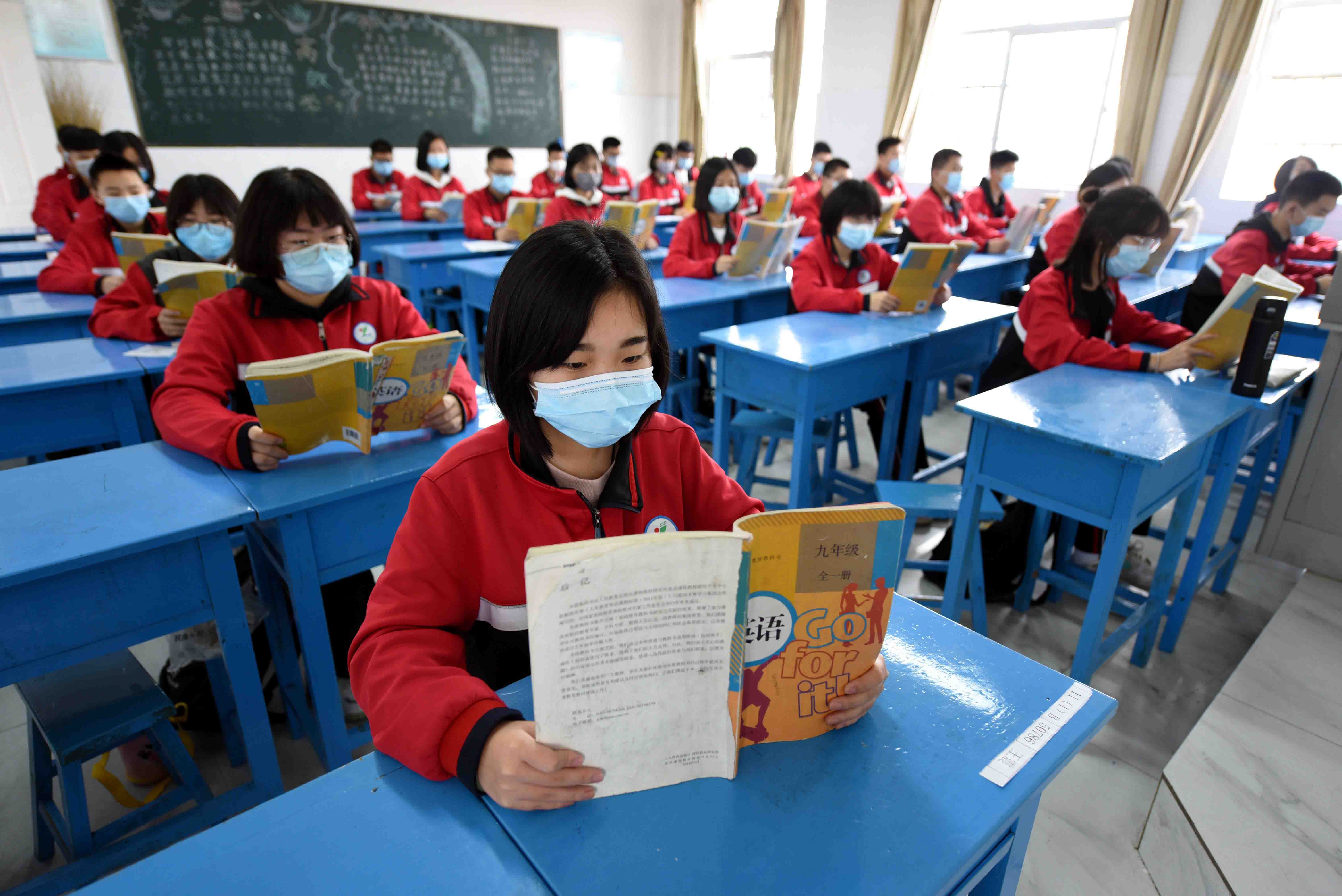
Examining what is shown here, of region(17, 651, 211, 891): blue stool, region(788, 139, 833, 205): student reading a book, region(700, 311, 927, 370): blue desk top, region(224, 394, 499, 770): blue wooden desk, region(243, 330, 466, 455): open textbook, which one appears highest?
region(788, 139, 833, 205): student reading a book

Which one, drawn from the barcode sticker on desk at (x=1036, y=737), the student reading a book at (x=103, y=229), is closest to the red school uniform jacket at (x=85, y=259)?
the student reading a book at (x=103, y=229)

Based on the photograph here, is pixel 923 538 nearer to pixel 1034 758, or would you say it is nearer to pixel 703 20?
pixel 1034 758

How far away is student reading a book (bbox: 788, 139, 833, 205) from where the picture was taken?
719 centimetres

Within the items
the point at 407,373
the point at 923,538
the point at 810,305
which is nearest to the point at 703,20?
the point at 810,305

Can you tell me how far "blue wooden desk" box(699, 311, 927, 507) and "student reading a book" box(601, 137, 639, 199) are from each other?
4.40 meters

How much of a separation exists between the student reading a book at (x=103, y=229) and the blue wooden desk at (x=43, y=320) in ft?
0.38

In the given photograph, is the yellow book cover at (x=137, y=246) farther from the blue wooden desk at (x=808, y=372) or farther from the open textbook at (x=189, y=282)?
the blue wooden desk at (x=808, y=372)

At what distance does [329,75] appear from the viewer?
6953mm

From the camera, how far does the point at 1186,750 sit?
159 cm

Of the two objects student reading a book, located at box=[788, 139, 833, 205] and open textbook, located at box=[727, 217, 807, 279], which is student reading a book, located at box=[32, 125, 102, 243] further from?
student reading a book, located at box=[788, 139, 833, 205]

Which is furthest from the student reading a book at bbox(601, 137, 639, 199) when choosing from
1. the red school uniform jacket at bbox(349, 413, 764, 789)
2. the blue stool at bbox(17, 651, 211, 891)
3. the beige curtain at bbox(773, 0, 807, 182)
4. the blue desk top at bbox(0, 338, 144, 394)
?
the red school uniform jacket at bbox(349, 413, 764, 789)

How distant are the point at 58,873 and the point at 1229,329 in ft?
9.84

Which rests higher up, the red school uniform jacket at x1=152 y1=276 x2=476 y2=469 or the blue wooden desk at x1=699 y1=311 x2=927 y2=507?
the red school uniform jacket at x1=152 y1=276 x2=476 y2=469

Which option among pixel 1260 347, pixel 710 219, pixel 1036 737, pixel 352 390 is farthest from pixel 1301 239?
pixel 352 390
